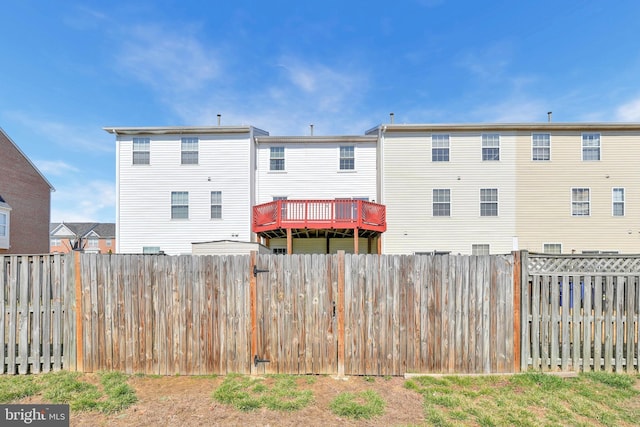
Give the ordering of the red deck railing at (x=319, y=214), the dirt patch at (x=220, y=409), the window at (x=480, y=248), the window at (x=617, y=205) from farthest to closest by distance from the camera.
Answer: the window at (x=480, y=248) < the window at (x=617, y=205) < the red deck railing at (x=319, y=214) < the dirt patch at (x=220, y=409)

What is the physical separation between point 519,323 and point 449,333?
1.07m

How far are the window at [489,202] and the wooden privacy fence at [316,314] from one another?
9750mm

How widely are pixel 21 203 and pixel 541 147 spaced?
34053mm

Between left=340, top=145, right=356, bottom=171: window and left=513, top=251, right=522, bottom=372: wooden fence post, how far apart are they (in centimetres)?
1056

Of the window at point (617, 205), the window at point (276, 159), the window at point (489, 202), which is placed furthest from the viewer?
the window at point (276, 159)

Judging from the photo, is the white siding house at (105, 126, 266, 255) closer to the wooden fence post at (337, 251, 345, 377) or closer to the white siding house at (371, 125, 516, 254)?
the white siding house at (371, 125, 516, 254)

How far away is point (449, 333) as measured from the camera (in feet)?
13.8

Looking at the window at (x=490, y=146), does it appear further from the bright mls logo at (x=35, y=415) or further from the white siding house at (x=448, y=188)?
the bright mls logo at (x=35, y=415)

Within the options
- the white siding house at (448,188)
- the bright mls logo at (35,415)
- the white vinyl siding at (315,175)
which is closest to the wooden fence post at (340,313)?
the bright mls logo at (35,415)

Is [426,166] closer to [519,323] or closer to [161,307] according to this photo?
[519,323]

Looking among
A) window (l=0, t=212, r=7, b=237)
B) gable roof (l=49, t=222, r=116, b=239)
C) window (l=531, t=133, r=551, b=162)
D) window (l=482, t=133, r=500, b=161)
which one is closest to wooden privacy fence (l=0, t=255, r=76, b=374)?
window (l=482, t=133, r=500, b=161)

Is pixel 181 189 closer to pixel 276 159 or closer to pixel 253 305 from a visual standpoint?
pixel 276 159

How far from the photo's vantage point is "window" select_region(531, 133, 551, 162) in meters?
13.4

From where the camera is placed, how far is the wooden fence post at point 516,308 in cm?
413
